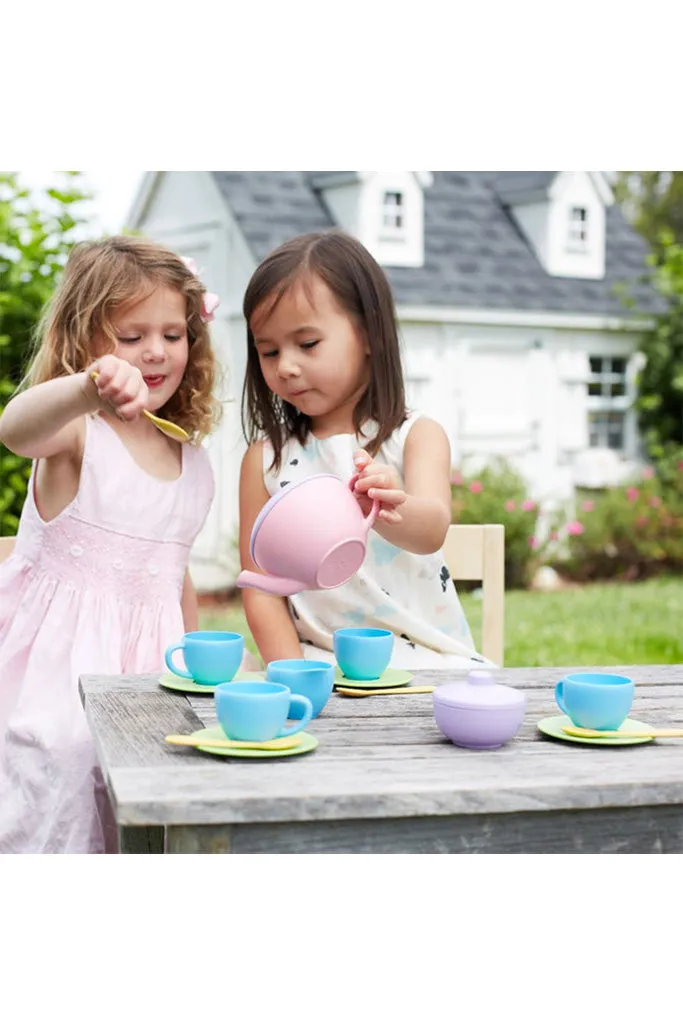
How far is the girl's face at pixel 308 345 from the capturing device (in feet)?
7.44

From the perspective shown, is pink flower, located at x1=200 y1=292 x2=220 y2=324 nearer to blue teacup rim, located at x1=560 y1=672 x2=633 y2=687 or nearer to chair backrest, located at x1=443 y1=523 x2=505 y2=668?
chair backrest, located at x1=443 y1=523 x2=505 y2=668

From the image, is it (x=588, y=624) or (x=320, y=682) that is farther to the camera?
(x=588, y=624)

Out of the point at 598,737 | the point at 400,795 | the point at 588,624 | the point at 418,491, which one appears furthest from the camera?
the point at 588,624

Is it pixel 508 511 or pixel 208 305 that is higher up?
pixel 208 305

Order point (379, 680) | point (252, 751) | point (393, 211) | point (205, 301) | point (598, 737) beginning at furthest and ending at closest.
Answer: point (393, 211) → point (205, 301) → point (379, 680) → point (598, 737) → point (252, 751)

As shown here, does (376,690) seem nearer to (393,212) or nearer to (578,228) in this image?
(393,212)

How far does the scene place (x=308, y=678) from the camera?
1.66 metres

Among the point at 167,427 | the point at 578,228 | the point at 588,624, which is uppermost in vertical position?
the point at 578,228

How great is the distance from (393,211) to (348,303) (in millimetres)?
7233

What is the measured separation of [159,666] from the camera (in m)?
2.35

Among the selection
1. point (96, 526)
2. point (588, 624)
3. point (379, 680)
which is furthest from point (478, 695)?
point (588, 624)

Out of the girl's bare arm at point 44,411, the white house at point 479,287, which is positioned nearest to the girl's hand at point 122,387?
the girl's bare arm at point 44,411

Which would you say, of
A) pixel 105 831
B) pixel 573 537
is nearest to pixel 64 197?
pixel 105 831

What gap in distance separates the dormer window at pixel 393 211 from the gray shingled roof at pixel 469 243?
11.7 inches
